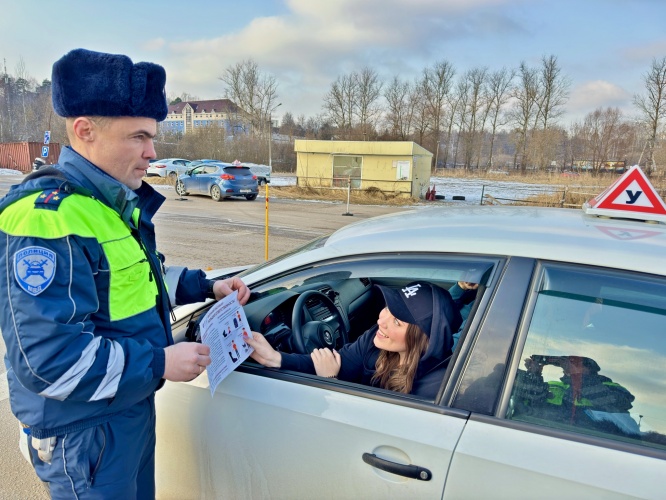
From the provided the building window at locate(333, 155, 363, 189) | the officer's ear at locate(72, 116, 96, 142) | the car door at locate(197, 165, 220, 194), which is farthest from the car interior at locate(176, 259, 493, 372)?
the building window at locate(333, 155, 363, 189)

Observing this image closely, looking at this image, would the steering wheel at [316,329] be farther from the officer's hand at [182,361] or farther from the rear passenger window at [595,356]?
the rear passenger window at [595,356]

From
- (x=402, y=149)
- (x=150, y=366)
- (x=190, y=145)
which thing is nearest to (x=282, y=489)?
(x=150, y=366)

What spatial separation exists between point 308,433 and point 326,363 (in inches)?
18.4

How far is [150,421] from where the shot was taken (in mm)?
1628

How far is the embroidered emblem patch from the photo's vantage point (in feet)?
3.85

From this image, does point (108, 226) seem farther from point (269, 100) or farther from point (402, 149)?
point (269, 100)

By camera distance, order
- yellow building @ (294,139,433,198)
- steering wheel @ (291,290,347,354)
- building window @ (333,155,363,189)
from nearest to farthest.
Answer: steering wheel @ (291,290,347,354) < yellow building @ (294,139,433,198) < building window @ (333,155,363,189)

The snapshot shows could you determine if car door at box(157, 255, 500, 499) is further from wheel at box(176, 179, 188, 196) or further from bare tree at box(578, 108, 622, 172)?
bare tree at box(578, 108, 622, 172)

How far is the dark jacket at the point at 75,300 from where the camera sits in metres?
1.19

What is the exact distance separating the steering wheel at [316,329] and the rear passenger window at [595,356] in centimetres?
110

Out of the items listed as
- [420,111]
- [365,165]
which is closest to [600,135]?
[420,111]

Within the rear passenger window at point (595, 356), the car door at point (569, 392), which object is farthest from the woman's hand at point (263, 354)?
the rear passenger window at point (595, 356)

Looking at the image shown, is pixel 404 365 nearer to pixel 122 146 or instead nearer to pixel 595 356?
pixel 595 356

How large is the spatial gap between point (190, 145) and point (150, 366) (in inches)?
1998
